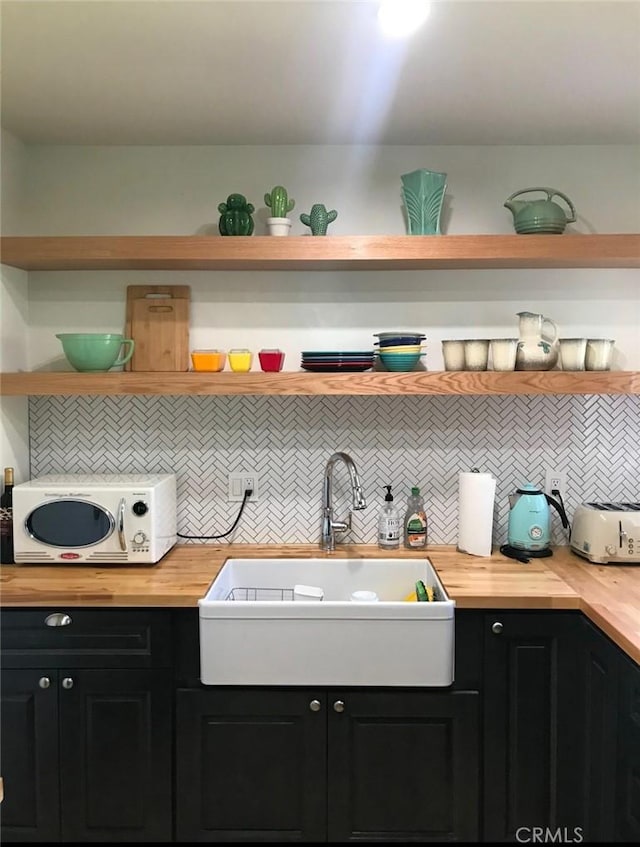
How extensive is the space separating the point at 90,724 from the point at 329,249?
5.46 feet

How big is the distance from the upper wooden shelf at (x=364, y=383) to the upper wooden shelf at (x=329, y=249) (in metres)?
0.38

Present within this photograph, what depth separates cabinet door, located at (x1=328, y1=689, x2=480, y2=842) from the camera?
2000 mm

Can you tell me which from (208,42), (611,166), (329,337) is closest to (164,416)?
(329,337)

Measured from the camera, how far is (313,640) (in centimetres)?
199

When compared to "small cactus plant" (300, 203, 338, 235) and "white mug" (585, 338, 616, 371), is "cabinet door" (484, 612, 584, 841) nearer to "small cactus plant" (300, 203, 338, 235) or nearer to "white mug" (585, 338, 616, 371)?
"white mug" (585, 338, 616, 371)

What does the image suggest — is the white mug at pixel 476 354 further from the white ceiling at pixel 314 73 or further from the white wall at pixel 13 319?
the white wall at pixel 13 319

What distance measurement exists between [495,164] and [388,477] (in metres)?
1.24

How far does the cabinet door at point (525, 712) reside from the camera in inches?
78.9

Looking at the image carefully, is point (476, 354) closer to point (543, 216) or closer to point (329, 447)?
point (543, 216)

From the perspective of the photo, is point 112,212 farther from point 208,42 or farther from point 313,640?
point 313,640

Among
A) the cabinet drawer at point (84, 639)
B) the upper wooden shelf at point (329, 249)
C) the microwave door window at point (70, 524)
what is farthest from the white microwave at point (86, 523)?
the upper wooden shelf at point (329, 249)

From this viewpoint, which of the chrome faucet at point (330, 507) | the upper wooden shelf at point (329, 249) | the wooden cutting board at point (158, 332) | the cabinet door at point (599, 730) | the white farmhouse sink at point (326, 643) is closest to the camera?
the cabinet door at point (599, 730)

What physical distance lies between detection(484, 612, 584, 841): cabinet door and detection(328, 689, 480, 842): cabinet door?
6 cm

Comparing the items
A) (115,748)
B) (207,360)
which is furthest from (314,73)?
(115,748)
